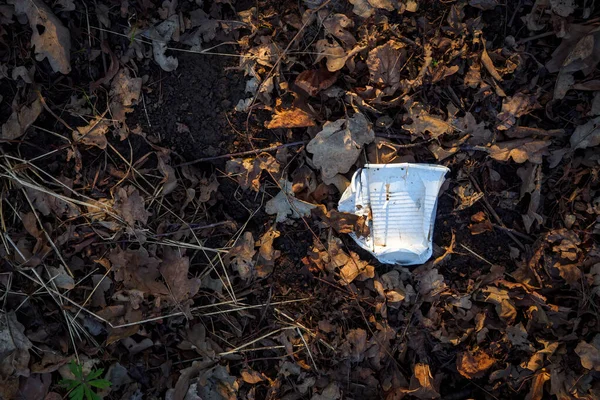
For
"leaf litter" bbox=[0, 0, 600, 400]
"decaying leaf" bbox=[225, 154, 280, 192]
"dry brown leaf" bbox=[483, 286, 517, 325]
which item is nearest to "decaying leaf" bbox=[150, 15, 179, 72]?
"leaf litter" bbox=[0, 0, 600, 400]

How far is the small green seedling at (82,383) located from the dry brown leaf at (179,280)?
509 mm

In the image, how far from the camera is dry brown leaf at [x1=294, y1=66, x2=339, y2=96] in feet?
7.70

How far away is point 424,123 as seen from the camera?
2355mm

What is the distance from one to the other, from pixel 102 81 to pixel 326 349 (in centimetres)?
186

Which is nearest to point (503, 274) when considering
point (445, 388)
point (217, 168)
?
point (445, 388)

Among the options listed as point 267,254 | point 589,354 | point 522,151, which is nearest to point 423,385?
point 589,354

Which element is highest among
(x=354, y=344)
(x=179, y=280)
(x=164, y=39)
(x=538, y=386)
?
(x=164, y=39)

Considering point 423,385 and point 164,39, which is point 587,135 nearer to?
point 423,385

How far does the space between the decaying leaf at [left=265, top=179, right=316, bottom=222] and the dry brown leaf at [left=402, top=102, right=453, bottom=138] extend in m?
0.68

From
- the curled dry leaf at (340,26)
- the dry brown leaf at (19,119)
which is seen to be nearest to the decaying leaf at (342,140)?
the curled dry leaf at (340,26)

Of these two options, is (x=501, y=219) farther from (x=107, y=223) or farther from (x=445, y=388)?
(x=107, y=223)

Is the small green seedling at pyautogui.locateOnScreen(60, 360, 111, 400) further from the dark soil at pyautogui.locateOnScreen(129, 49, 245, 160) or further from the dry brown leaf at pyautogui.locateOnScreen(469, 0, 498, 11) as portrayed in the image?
the dry brown leaf at pyautogui.locateOnScreen(469, 0, 498, 11)

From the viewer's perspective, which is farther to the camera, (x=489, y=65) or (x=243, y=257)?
(x=243, y=257)

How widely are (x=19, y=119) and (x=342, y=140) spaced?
1.69 metres
